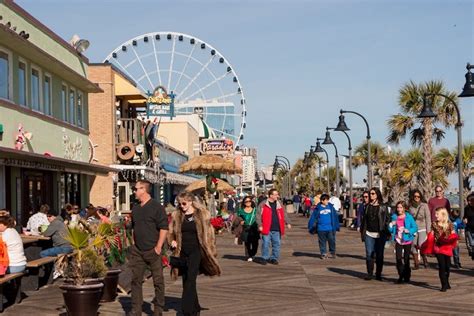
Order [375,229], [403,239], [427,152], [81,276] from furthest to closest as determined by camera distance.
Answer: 1. [427,152]
2. [375,229]
3. [403,239]
4. [81,276]

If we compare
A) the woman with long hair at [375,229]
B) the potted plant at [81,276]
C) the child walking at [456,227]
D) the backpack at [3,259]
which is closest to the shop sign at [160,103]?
the child walking at [456,227]

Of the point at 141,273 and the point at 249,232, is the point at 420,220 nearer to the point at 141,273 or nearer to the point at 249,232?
the point at 249,232

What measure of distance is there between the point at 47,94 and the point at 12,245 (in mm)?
12912

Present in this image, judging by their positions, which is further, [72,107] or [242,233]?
[72,107]

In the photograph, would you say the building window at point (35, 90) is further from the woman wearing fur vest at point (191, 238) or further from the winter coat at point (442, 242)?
the woman wearing fur vest at point (191, 238)

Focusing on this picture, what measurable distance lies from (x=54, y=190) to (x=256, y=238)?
25.9 feet

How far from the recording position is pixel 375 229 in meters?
15.1

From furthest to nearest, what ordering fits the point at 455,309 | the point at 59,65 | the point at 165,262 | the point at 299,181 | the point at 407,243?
1. the point at 299,181
2. the point at 59,65
3. the point at 165,262
4. the point at 407,243
5. the point at 455,309

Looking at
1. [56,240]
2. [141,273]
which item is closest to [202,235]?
[141,273]

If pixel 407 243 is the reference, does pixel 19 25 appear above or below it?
above

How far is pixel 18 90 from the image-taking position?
69.4 feet

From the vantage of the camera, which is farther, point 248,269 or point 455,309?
point 248,269

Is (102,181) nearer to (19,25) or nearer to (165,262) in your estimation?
(19,25)

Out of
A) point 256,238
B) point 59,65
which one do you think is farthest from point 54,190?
point 256,238
